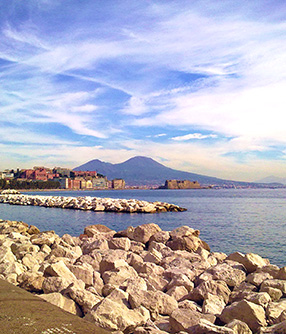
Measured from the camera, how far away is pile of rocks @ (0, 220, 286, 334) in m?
3.92

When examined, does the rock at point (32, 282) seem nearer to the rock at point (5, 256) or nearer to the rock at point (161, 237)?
the rock at point (5, 256)

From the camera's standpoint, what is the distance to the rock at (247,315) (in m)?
4.13

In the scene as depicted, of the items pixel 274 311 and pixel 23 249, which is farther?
A: pixel 23 249

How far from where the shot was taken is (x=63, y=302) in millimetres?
4281

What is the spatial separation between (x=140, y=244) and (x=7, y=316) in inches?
268

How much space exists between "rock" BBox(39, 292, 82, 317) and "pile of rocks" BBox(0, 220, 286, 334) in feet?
0.04

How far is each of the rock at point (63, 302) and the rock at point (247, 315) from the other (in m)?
1.89

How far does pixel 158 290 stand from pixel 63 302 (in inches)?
66.7

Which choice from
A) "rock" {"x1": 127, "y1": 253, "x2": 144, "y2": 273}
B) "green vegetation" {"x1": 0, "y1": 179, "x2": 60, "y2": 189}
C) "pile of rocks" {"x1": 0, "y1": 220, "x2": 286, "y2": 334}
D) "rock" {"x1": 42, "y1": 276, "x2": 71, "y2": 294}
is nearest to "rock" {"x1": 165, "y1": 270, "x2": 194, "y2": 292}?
"pile of rocks" {"x1": 0, "y1": 220, "x2": 286, "y2": 334}

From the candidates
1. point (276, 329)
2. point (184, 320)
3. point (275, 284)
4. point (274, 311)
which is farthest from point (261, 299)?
point (184, 320)

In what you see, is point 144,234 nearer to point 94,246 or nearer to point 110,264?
point 94,246

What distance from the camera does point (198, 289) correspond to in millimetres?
5137

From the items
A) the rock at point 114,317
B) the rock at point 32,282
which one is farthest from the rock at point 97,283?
the rock at point 114,317

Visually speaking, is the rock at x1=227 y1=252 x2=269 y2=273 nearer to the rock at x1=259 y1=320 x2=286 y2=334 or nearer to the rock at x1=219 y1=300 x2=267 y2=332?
the rock at x1=219 y1=300 x2=267 y2=332
